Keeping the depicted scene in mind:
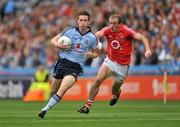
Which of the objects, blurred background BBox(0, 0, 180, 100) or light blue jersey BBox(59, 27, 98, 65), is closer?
light blue jersey BBox(59, 27, 98, 65)

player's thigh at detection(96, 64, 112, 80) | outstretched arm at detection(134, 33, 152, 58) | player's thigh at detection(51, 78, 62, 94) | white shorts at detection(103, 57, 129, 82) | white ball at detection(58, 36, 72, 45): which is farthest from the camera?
white shorts at detection(103, 57, 129, 82)

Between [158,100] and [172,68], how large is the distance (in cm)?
152

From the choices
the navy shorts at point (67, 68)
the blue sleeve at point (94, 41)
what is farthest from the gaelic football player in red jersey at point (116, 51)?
the navy shorts at point (67, 68)

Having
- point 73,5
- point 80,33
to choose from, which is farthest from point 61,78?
point 73,5

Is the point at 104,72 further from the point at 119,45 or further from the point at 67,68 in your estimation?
the point at 67,68

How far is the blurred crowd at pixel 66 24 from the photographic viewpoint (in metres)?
30.5

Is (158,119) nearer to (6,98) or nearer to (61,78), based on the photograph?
(61,78)

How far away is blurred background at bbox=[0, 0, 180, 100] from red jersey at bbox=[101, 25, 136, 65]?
8.80 metres

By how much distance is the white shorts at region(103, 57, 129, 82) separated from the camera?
19.9m

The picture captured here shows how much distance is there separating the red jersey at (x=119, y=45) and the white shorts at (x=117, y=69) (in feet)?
0.32

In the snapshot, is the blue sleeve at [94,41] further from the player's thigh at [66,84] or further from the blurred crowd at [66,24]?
the blurred crowd at [66,24]

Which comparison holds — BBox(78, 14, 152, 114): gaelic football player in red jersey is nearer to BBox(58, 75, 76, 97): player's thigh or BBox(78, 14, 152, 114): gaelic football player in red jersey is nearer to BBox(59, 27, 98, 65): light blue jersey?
BBox(59, 27, 98, 65): light blue jersey

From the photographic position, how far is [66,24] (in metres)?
34.4

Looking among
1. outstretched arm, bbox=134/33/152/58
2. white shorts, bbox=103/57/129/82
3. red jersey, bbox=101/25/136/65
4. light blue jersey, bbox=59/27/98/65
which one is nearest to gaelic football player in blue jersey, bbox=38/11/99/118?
light blue jersey, bbox=59/27/98/65
